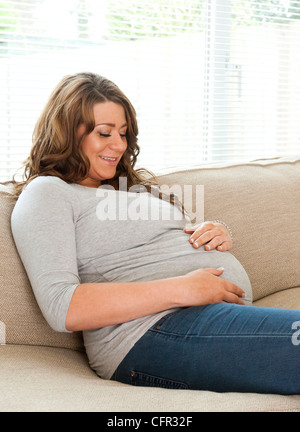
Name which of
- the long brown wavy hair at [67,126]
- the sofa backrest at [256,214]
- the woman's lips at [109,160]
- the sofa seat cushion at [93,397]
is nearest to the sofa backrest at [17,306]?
the sofa seat cushion at [93,397]

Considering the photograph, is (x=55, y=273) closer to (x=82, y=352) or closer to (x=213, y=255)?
(x=82, y=352)

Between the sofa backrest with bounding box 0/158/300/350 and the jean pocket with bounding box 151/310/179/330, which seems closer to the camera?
the jean pocket with bounding box 151/310/179/330

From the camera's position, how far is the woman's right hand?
1.15 meters

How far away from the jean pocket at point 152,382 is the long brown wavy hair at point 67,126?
0.56 meters

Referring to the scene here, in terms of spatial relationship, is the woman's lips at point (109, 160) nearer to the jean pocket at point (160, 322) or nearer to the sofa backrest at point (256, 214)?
the sofa backrest at point (256, 214)

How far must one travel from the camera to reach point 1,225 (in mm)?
1271

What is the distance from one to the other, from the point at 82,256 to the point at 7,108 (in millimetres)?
852

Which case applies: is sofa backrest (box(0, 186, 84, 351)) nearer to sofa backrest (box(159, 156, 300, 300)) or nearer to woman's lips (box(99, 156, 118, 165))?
woman's lips (box(99, 156, 118, 165))

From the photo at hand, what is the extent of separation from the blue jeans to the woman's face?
1.67 feet

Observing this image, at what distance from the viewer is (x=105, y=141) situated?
143 cm

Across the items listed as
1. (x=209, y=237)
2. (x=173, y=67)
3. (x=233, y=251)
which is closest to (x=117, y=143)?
(x=209, y=237)

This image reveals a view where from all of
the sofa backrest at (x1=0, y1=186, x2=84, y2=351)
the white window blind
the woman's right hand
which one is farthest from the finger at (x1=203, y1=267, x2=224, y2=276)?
the white window blind

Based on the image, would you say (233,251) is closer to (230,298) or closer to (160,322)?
(230,298)
